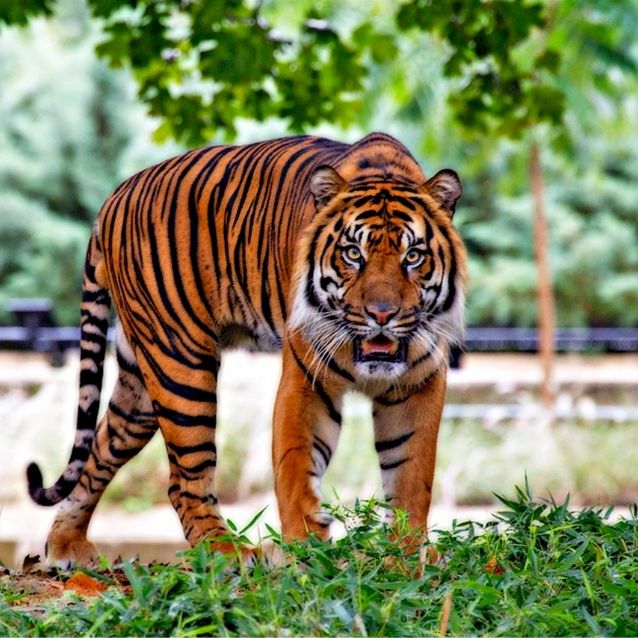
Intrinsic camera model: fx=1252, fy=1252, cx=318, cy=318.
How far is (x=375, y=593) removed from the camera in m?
3.25

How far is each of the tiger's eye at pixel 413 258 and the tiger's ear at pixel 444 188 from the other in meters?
0.28

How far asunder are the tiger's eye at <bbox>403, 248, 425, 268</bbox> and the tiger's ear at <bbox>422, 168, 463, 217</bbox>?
28 centimetres

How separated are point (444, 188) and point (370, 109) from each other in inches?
312

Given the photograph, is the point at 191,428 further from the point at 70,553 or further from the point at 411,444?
the point at 411,444

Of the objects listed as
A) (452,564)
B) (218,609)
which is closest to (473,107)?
(452,564)

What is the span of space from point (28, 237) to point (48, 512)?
29.6ft

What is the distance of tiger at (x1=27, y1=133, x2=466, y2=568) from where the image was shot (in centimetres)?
433

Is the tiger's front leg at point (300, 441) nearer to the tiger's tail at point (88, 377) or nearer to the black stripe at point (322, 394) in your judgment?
the black stripe at point (322, 394)

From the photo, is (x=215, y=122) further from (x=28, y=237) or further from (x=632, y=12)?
(x=28, y=237)

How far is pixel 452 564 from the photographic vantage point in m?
3.60

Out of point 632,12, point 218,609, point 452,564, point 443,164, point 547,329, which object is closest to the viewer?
point 218,609

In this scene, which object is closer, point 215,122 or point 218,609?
point 218,609

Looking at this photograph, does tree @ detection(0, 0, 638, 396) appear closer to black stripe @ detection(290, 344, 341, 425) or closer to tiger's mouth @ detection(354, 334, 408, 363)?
black stripe @ detection(290, 344, 341, 425)

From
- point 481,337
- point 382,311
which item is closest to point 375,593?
point 382,311
